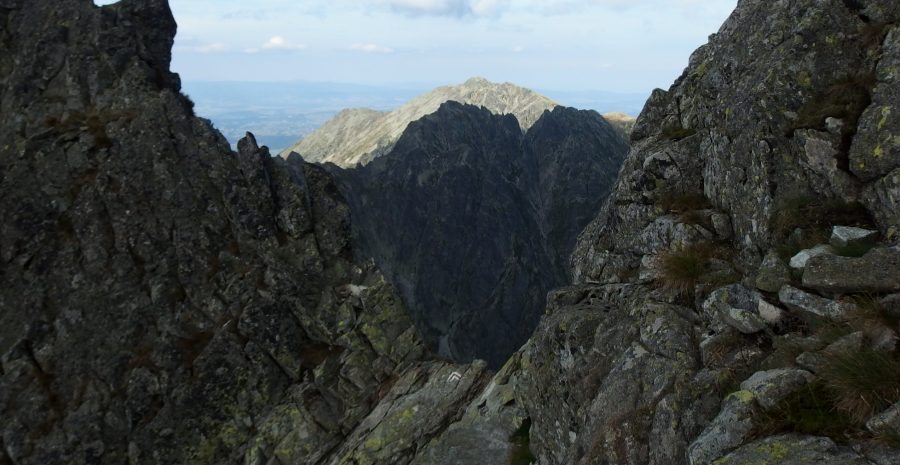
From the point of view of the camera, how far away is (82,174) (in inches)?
1666

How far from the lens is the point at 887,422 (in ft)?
26.8

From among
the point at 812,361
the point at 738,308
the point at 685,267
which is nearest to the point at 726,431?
the point at 812,361

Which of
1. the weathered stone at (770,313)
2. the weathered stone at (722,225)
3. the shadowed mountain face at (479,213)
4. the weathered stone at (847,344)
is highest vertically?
the weathered stone at (722,225)

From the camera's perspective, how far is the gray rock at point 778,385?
9.69m

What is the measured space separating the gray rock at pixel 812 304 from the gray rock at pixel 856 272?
0.86 ft

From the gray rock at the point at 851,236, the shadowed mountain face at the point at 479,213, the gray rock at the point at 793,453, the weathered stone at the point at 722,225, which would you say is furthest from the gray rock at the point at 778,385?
the shadowed mountain face at the point at 479,213

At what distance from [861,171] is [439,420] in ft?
71.5

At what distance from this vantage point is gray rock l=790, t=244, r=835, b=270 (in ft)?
39.7

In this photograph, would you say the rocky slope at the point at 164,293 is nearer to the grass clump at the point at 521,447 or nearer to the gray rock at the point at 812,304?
the grass clump at the point at 521,447

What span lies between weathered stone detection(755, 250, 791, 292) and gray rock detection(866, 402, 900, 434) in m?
4.41

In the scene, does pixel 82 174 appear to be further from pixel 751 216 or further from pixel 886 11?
pixel 886 11

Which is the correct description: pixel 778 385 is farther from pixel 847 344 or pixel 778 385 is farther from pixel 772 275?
pixel 772 275

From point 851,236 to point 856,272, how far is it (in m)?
1.81

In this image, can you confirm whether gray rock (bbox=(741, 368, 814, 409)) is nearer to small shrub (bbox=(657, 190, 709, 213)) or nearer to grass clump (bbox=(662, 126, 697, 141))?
small shrub (bbox=(657, 190, 709, 213))
